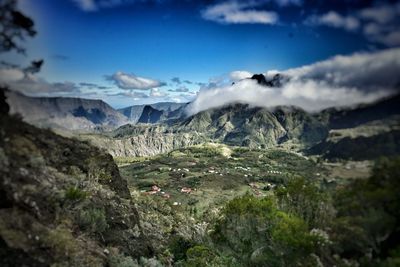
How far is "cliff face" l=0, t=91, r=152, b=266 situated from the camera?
16453mm

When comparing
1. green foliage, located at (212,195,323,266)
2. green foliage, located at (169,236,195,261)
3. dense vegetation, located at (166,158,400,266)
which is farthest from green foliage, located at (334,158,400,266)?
green foliage, located at (169,236,195,261)

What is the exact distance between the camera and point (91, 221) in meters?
24.8

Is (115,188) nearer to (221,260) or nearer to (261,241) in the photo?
(221,260)

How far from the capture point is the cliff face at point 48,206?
54.0 ft

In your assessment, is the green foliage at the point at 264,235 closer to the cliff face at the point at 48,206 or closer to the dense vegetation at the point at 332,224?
the dense vegetation at the point at 332,224

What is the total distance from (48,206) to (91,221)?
205 inches

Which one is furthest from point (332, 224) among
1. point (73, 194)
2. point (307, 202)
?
point (73, 194)

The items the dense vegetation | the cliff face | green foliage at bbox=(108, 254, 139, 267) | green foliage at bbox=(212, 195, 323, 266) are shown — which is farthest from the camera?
green foliage at bbox=(108, 254, 139, 267)

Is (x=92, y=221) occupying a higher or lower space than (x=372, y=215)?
lower

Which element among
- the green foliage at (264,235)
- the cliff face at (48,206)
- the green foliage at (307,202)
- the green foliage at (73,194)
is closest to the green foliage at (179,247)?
the green foliage at (264,235)

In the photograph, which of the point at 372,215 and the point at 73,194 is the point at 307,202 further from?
the point at 73,194

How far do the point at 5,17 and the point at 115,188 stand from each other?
83.5 ft

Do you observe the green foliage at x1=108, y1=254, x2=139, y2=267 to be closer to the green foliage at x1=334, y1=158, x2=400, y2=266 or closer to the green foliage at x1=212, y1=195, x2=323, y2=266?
the green foliage at x1=212, y1=195, x2=323, y2=266

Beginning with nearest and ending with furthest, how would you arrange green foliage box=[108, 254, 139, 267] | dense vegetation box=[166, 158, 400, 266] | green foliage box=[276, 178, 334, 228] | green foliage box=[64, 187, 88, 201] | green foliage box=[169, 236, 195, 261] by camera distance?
dense vegetation box=[166, 158, 400, 266], green foliage box=[276, 178, 334, 228], green foliage box=[64, 187, 88, 201], green foliage box=[108, 254, 139, 267], green foliage box=[169, 236, 195, 261]
